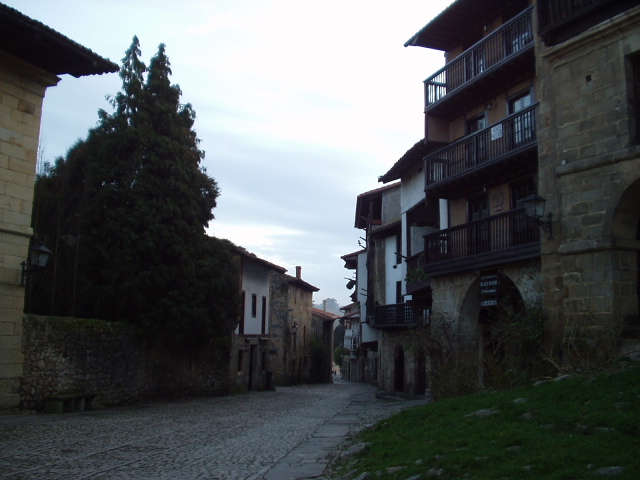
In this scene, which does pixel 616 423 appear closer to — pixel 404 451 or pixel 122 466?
pixel 404 451

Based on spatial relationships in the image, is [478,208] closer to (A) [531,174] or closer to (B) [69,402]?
(A) [531,174]

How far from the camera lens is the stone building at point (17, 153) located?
14.8m

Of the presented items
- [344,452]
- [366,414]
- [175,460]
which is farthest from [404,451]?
A: [366,414]

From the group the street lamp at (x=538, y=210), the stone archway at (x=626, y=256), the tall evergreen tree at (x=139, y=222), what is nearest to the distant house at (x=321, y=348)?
the tall evergreen tree at (x=139, y=222)

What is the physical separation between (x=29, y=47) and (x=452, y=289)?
12268 mm

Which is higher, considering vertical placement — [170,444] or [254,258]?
[254,258]

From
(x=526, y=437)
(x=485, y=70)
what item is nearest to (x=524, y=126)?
(x=485, y=70)

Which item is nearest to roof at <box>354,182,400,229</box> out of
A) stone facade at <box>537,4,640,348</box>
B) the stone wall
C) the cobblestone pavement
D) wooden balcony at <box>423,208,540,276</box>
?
the stone wall

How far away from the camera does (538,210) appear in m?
13.0

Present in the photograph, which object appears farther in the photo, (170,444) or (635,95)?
(635,95)

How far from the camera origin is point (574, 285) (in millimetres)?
12539

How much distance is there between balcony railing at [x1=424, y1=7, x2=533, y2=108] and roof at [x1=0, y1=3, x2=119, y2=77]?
9773 millimetres

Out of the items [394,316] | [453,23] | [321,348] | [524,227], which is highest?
[453,23]

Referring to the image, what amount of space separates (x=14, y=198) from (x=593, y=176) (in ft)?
40.4
